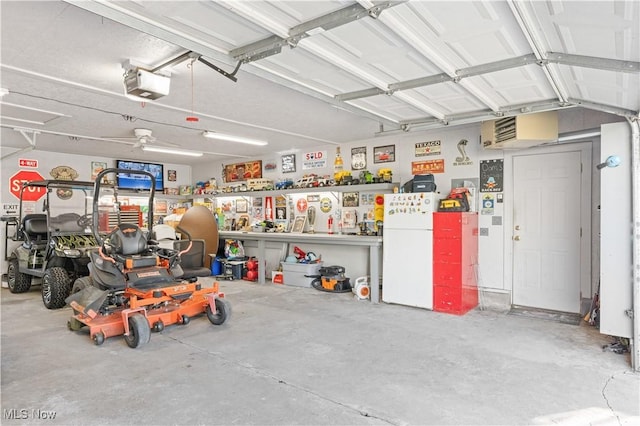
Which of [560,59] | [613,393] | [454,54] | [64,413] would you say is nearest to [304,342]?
[64,413]

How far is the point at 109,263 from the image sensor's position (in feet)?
14.4

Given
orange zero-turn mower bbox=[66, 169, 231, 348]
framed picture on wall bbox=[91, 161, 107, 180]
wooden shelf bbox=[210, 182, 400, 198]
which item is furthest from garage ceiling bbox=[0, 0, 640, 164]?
framed picture on wall bbox=[91, 161, 107, 180]

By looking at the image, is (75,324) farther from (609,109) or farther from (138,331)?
(609,109)

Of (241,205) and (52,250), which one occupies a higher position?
(241,205)

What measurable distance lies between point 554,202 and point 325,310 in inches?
137

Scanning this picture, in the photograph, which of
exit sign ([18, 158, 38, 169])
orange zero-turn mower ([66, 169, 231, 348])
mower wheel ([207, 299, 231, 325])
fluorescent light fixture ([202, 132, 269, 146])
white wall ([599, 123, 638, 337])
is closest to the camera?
white wall ([599, 123, 638, 337])

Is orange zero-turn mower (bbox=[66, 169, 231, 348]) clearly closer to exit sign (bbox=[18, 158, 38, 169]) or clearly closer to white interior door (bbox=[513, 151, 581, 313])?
white interior door (bbox=[513, 151, 581, 313])

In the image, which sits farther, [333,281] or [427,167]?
[333,281]

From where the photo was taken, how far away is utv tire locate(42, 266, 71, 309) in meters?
5.51

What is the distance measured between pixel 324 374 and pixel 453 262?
276 centimetres

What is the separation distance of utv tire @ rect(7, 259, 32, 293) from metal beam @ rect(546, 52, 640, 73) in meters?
8.15

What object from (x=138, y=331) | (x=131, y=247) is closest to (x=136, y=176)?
(x=131, y=247)

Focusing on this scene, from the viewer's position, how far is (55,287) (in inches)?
217

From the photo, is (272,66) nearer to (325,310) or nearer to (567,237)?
(325,310)
